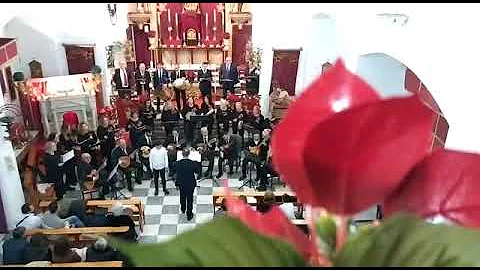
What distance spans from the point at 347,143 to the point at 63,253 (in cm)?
756

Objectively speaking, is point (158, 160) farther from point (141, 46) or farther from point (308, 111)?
point (308, 111)

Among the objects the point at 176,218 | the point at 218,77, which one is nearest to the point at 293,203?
the point at 176,218

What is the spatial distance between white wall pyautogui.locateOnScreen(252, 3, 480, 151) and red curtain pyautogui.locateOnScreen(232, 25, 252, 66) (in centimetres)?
621

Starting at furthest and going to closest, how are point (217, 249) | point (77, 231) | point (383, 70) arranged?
point (383, 70) < point (77, 231) < point (217, 249)

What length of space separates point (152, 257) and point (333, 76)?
0.40 m

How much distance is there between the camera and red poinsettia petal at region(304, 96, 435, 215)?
74cm

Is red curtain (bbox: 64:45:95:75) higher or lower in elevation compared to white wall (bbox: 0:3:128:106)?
lower

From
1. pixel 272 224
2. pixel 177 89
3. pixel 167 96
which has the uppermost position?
pixel 272 224

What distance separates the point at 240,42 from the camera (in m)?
17.3

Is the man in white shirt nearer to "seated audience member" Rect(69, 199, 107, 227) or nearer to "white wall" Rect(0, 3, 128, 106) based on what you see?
"seated audience member" Rect(69, 199, 107, 227)

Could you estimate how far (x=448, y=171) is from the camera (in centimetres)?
91

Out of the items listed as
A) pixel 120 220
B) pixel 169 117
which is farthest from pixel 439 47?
pixel 169 117

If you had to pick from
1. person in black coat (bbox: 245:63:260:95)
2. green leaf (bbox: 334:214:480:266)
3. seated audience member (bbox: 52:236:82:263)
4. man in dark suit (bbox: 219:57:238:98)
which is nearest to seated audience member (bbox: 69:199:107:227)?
seated audience member (bbox: 52:236:82:263)

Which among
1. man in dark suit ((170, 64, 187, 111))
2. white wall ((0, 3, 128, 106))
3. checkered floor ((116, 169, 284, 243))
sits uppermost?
white wall ((0, 3, 128, 106))
